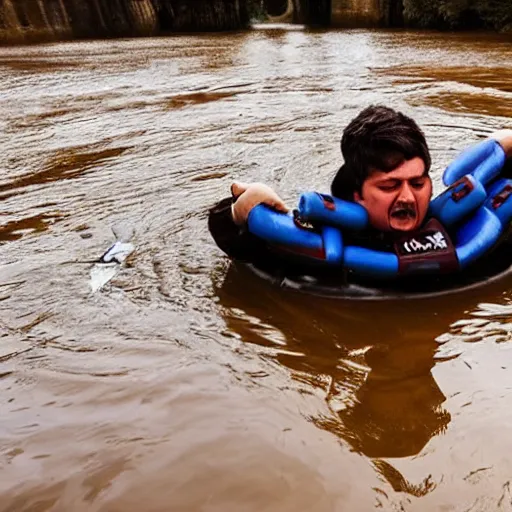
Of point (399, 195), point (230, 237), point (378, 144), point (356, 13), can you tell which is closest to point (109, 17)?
point (356, 13)

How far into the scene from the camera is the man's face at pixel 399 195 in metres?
2.98

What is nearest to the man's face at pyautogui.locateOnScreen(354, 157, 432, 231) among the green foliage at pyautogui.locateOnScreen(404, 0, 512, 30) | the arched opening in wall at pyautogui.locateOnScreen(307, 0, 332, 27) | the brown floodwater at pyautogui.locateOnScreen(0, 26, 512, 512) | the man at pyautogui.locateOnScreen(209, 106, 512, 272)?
the man at pyautogui.locateOnScreen(209, 106, 512, 272)

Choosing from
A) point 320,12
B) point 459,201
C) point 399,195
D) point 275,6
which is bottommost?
point 275,6

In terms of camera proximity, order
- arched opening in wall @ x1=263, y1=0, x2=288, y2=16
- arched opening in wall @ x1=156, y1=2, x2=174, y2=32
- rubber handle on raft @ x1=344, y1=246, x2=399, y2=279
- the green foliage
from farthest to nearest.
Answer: arched opening in wall @ x1=263, y1=0, x2=288, y2=16 < arched opening in wall @ x1=156, y1=2, x2=174, y2=32 < the green foliage < rubber handle on raft @ x1=344, y1=246, x2=399, y2=279

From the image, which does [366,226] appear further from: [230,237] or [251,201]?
[230,237]

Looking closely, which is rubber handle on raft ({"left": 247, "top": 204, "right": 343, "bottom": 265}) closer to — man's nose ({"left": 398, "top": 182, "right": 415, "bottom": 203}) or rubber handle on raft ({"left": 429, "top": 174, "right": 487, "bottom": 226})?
man's nose ({"left": 398, "top": 182, "right": 415, "bottom": 203})

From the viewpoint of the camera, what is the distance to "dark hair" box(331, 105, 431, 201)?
9.79ft

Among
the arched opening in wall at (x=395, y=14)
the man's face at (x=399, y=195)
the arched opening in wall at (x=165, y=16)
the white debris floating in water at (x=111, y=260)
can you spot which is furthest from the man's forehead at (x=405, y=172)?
the arched opening in wall at (x=165, y=16)

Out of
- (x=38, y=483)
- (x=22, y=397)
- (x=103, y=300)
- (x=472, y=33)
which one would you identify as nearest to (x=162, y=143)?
(x=103, y=300)

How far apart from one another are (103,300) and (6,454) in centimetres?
116

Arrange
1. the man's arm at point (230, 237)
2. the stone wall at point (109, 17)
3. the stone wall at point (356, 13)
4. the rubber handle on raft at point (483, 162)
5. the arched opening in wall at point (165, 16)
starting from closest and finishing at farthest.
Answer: the man's arm at point (230, 237)
the rubber handle on raft at point (483, 162)
the stone wall at point (109, 17)
the stone wall at point (356, 13)
the arched opening in wall at point (165, 16)

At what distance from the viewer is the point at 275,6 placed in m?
35.3

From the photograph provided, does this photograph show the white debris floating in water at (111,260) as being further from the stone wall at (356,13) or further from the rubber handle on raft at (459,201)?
the stone wall at (356,13)

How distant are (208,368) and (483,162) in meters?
1.81
